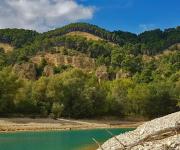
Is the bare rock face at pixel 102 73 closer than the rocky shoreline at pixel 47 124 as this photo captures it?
No

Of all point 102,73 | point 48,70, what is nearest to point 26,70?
point 48,70

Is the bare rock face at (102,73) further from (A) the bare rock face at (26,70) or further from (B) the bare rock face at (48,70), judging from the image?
(A) the bare rock face at (26,70)

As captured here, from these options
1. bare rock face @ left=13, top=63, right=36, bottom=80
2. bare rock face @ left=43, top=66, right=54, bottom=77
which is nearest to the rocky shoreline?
bare rock face @ left=13, top=63, right=36, bottom=80

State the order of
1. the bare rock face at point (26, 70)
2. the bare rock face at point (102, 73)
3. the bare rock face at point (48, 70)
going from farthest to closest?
the bare rock face at point (48, 70)
the bare rock face at point (102, 73)
the bare rock face at point (26, 70)

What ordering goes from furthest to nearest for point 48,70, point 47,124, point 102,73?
point 48,70 < point 102,73 < point 47,124

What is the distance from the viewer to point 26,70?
175125 mm

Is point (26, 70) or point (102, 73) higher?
point (26, 70)

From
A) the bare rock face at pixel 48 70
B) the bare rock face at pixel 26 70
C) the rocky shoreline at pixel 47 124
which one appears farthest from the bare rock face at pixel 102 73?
the rocky shoreline at pixel 47 124

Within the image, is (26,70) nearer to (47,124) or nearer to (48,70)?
(48,70)

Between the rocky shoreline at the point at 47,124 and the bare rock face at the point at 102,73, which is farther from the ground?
the bare rock face at the point at 102,73

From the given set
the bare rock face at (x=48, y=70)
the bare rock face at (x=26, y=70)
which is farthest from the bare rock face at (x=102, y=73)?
the bare rock face at (x=26, y=70)

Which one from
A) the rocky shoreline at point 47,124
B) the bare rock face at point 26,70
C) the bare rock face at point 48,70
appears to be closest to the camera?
the rocky shoreline at point 47,124

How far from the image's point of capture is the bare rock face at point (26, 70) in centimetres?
17162

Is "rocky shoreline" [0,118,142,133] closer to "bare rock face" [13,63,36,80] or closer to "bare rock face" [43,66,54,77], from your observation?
"bare rock face" [13,63,36,80]
